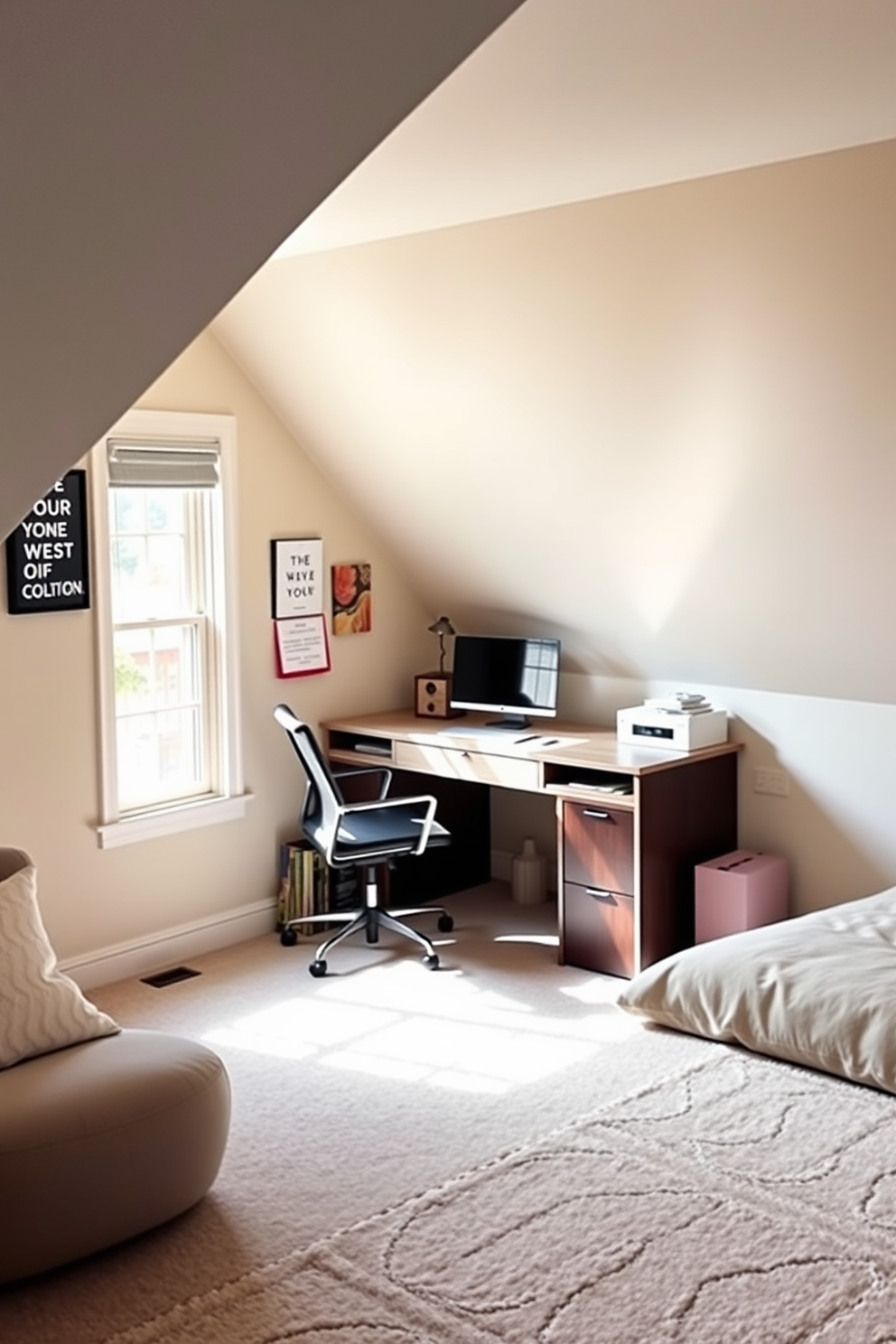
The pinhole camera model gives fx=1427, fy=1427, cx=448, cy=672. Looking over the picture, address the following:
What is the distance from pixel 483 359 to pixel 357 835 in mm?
1694

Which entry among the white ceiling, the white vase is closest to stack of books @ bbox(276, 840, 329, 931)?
the white vase

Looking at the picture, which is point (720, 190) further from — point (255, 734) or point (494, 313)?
point (255, 734)

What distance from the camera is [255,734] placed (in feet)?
17.7

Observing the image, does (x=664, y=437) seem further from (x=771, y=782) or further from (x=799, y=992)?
(x=799, y=992)

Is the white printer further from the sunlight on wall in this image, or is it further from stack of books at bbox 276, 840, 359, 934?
stack of books at bbox 276, 840, 359, 934

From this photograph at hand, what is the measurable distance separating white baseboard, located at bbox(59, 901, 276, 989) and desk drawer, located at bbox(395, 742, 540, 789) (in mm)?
785

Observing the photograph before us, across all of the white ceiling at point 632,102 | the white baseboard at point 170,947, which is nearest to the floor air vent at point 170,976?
the white baseboard at point 170,947

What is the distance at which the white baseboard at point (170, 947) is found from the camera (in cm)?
486

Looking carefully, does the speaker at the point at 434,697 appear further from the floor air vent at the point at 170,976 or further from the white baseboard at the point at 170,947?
the floor air vent at the point at 170,976

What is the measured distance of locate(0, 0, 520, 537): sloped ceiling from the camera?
1.13m

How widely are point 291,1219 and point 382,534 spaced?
10.2 feet

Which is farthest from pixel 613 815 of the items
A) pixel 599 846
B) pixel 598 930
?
pixel 598 930

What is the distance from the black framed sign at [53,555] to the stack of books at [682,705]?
2032 millimetres

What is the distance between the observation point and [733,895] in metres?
4.84
